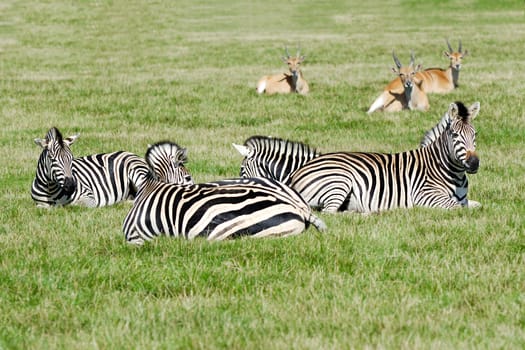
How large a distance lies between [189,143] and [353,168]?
258 inches

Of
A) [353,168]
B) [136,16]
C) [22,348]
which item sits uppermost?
[136,16]

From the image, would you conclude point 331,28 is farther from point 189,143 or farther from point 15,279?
point 15,279

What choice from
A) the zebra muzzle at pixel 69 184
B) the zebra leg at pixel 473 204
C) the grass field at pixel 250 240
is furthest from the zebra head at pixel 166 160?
the zebra leg at pixel 473 204

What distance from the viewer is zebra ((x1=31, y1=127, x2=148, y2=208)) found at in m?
11.7

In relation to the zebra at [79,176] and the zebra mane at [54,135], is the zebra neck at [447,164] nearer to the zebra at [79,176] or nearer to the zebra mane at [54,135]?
the zebra at [79,176]

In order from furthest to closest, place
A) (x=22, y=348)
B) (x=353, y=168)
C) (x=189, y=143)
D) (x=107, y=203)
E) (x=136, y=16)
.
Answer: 1. (x=136, y=16)
2. (x=189, y=143)
3. (x=107, y=203)
4. (x=353, y=168)
5. (x=22, y=348)

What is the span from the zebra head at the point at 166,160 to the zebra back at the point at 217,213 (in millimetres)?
1032

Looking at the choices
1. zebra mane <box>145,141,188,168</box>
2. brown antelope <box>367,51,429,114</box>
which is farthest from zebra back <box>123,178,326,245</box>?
brown antelope <box>367,51,429,114</box>

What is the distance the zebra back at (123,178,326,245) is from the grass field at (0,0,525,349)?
0.80ft

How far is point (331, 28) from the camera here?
51.1 meters

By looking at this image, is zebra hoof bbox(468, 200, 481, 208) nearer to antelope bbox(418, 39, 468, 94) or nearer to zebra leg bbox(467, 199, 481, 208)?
zebra leg bbox(467, 199, 481, 208)

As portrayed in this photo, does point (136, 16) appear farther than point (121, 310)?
Yes

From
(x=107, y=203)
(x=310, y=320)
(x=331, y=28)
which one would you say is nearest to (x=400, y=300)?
(x=310, y=320)

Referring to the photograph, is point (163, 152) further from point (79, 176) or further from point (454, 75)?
point (454, 75)
